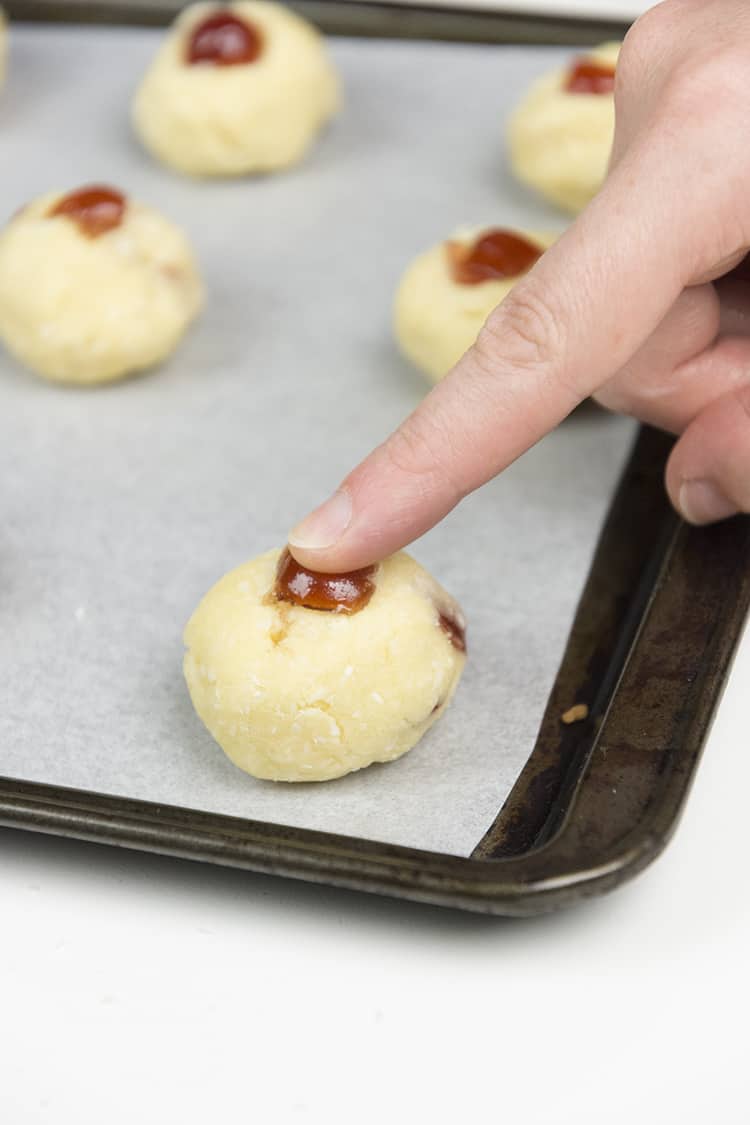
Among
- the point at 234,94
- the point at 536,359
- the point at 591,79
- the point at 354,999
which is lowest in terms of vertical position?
the point at 234,94

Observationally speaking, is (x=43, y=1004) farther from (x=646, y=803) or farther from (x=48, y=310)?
(x=48, y=310)

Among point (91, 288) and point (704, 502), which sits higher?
point (704, 502)

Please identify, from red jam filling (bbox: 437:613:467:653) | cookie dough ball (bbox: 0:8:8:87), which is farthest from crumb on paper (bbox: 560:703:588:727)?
cookie dough ball (bbox: 0:8:8:87)

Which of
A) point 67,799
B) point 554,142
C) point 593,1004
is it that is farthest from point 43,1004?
point 554,142

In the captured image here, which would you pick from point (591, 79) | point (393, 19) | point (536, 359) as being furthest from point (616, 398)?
point (393, 19)

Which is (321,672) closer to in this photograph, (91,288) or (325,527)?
(325,527)

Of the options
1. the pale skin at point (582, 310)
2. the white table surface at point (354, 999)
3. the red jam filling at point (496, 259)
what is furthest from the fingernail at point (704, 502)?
the red jam filling at point (496, 259)
